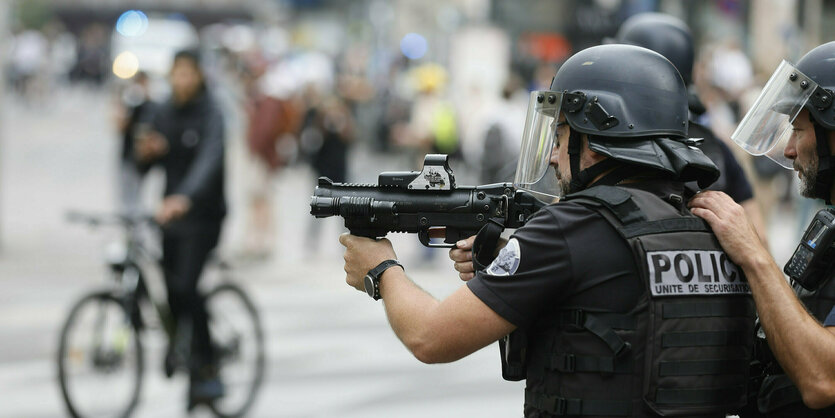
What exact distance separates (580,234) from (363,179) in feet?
64.8

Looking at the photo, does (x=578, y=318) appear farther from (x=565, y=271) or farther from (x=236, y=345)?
(x=236, y=345)

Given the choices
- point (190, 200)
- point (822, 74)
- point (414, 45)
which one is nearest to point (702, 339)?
point (822, 74)

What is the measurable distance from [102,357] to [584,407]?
179 inches

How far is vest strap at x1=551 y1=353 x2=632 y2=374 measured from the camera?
9.20 ft

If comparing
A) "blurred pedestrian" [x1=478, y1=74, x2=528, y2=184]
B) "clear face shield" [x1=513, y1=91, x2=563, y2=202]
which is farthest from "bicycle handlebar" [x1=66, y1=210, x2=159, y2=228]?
"blurred pedestrian" [x1=478, y1=74, x2=528, y2=184]

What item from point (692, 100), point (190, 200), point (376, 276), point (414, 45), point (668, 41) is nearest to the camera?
point (376, 276)

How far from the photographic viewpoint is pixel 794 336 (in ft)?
9.18

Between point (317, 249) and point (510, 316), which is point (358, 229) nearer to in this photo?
point (510, 316)

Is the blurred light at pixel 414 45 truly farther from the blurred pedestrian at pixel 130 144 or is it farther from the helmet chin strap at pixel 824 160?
the helmet chin strap at pixel 824 160

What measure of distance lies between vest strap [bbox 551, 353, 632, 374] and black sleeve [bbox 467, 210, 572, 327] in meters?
0.13

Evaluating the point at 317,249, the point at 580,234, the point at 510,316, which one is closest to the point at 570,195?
the point at 580,234

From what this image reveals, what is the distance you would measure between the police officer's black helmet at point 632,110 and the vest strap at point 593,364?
0.46 m

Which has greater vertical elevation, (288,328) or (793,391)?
(793,391)

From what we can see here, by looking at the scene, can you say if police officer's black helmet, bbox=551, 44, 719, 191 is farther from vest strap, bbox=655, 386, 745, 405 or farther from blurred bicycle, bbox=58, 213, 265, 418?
blurred bicycle, bbox=58, 213, 265, 418
